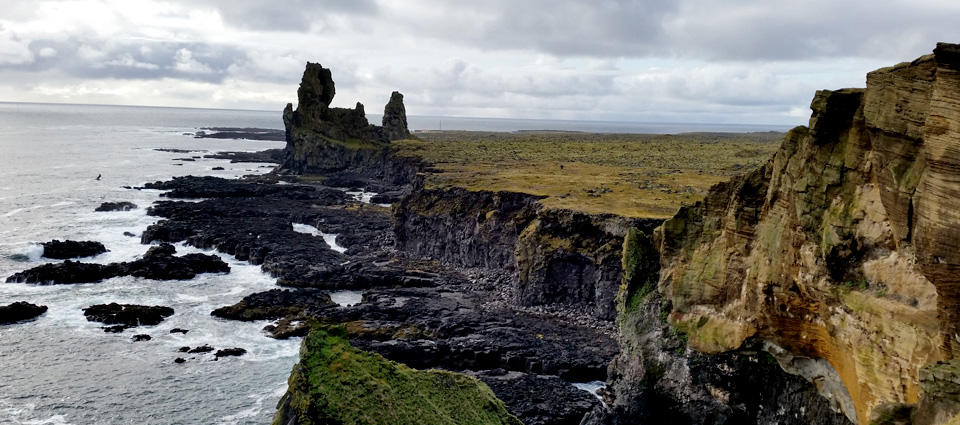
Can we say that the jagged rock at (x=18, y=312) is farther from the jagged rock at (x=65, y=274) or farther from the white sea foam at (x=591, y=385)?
the white sea foam at (x=591, y=385)

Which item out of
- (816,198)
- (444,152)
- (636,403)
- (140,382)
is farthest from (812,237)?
(444,152)

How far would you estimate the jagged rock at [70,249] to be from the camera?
73.1 metres

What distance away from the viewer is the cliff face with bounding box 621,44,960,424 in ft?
54.0

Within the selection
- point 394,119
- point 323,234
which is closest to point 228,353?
point 323,234

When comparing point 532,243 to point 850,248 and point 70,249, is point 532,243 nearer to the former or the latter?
point 850,248

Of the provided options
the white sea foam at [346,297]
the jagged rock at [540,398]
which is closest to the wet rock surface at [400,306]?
the jagged rock at [540,398]

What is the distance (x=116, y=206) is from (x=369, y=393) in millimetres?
93639

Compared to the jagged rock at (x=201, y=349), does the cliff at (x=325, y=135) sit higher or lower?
higher

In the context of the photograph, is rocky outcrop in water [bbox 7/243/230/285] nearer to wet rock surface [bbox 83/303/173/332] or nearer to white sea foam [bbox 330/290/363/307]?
wet rock surface [bbox 83/303/173/332]

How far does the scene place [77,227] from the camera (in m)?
89.0

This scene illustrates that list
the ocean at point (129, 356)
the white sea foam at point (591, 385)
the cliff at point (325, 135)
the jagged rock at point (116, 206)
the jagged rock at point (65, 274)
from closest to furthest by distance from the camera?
the ocean at point (129, 356) → the white sea foam at point (591, 385) → the jagged rock at point (65, 274) → the jagged rock at point (116, 206) → the cliff at point (325, 135)

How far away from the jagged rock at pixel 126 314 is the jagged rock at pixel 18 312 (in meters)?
3.46

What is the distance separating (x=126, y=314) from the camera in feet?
178

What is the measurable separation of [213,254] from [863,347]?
68.7 metres
